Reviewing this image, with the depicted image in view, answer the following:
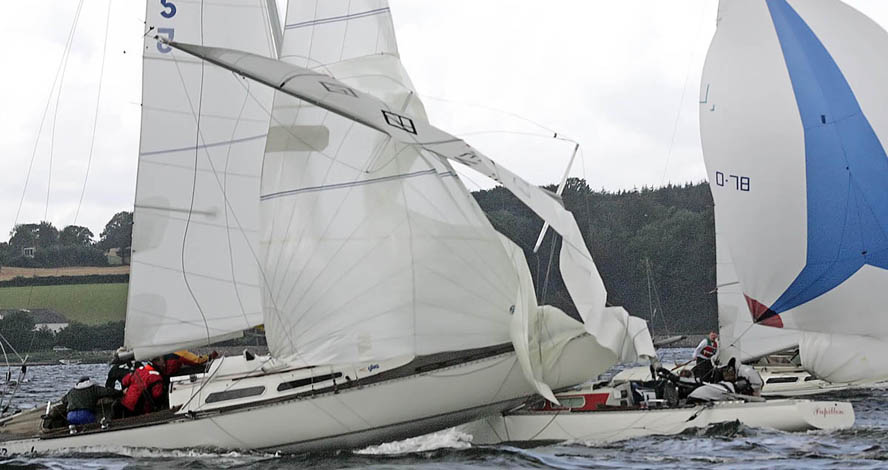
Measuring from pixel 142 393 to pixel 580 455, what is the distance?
568 centimetres

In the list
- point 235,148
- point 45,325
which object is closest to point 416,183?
point 235,148

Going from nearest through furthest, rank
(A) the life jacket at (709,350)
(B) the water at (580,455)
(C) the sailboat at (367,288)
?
(B) the water at (580,455)
(C) the sailboat at (367,288)
(A) the life jacket at (709,350)

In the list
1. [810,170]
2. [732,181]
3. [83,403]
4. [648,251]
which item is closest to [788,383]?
[732,181]

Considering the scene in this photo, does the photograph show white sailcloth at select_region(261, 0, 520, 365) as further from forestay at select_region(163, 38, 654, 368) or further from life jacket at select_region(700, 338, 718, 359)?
life jacket at select_region(700, 338, 718, 359)

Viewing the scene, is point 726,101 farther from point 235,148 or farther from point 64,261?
point 64,261

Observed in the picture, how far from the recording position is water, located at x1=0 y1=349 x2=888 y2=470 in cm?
1280

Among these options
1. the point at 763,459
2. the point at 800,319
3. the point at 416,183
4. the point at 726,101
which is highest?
the point at 726,101

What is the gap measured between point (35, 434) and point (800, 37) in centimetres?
1185

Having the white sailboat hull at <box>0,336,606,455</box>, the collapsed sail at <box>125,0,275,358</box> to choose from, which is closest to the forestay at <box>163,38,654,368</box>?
the white sailboat hull at <box>0,336,606,455</box>

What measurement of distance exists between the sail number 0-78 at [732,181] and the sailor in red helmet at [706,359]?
2549 mm

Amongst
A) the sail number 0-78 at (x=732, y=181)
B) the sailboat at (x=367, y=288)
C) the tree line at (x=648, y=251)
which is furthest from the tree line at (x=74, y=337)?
the sailboat at (x=367, y=288)

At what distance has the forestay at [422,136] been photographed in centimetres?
1321

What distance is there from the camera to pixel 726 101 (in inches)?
728

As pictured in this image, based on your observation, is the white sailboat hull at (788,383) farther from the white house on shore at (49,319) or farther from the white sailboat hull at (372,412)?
the white house on shore at (49,319)
